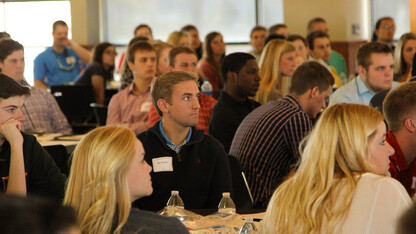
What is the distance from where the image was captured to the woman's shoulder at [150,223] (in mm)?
2049

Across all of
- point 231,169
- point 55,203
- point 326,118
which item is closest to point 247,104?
point 231,169

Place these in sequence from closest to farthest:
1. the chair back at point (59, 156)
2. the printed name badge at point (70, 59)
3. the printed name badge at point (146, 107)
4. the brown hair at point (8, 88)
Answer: the brown hair at point (8, 88)
the chair back at point (59, 156)
the printed name badge at point (146, 107)
the printed name badge at point (70, 59)

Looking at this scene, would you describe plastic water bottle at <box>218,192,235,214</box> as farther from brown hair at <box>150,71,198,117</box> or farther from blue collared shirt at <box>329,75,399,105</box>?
blue collared shirt at <box>329,75,399,105</box>

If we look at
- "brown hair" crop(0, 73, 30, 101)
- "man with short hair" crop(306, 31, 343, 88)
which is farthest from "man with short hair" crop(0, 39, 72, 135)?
"man with short hair" crop(306, 31, 343, 88)

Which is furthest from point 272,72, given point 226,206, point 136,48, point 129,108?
point 226,206

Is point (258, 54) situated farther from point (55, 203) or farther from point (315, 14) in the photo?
point (55, 203)

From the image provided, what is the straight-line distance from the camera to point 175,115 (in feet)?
12.2

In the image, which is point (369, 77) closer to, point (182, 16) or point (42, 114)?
point (42, 114)

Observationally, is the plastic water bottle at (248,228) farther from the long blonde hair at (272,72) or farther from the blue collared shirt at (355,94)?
the long blonde hair at (272,72)

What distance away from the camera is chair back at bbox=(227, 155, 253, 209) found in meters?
3.64

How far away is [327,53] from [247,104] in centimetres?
388

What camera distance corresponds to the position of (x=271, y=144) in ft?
13.1

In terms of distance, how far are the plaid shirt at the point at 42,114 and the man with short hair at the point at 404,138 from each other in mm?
3441

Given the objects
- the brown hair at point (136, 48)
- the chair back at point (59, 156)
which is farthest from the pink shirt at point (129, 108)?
the chair back at point (59, 156)
